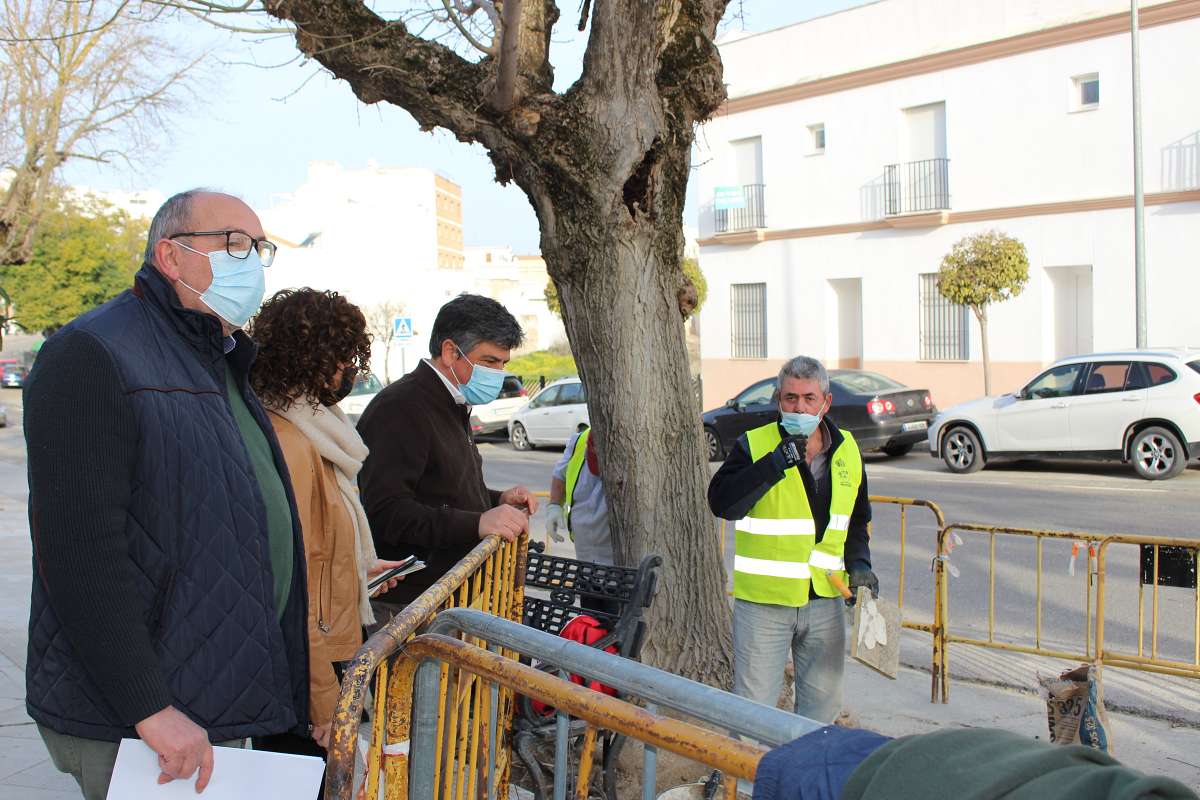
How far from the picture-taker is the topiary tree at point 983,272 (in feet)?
61.8

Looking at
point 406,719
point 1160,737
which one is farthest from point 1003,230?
point 406,719

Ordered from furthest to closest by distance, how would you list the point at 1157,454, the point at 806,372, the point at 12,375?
1. the point at 12,375
2. the point at 1157,454
3. the point at 806,372

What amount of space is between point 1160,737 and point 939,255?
1919 cm

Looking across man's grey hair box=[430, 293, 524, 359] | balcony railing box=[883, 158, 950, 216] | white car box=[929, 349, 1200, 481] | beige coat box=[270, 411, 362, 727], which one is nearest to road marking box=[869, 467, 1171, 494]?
white car box=[929, 349, 1200, 481]

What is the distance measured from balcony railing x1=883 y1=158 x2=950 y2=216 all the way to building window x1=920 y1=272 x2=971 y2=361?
1529 mm

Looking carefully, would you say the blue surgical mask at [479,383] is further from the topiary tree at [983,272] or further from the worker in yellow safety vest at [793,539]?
the topiary tree at [983,272]

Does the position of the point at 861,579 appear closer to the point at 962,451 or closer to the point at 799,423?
the point at 799,423

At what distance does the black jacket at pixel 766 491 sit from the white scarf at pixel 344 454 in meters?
1.65

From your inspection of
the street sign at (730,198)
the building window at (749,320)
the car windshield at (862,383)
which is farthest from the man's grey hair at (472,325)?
the street sign at (730,198)

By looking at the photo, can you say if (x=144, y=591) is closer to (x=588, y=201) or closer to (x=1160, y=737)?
(x=588, y=201)

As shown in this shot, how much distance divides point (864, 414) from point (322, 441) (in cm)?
1435

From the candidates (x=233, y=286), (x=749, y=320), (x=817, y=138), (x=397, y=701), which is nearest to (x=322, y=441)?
(x=233, y=286)

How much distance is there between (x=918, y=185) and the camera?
938 inches

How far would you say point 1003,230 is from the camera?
2216 cm
